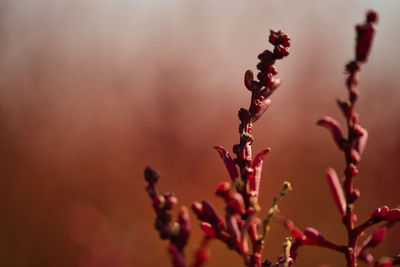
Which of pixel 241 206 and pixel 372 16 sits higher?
pixel 372 16

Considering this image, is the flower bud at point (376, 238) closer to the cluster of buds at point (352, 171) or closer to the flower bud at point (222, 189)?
the cluster of buds at point (352, 171)

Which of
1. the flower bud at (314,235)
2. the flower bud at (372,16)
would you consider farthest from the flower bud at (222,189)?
the flower bud at (372,16)

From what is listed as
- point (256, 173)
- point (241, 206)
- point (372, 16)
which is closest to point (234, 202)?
point (241, 206)

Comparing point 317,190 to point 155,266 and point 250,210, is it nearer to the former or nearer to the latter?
point 155,266

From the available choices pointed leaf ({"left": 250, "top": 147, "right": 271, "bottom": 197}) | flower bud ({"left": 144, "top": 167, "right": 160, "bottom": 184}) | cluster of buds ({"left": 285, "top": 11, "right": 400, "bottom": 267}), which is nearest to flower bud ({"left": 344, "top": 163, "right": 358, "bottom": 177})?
cluster of buds ({"left": 285, "top": 11, "right": 400, "bottom": 267})

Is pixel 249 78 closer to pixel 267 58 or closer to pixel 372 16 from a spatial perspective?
pixel 267 58

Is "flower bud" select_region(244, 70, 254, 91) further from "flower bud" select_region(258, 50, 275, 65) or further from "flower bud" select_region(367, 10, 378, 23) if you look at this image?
"flower bud" select_region(367, 10, 378, 23)
